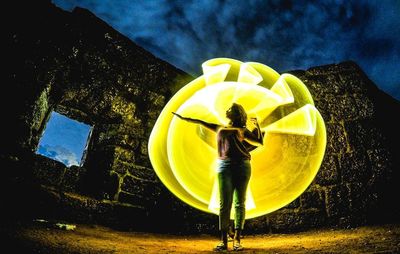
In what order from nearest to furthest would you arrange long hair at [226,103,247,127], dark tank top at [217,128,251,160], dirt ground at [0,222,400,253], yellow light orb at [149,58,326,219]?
dirt ground at [0,222,400,253], dark tank top at [217,128,251,160], long hair at [226,103,247,127], yellow light orb at [149,58,326,219]

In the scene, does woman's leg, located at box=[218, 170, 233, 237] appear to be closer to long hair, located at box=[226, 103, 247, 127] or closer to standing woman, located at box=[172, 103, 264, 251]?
standing woman, located at box=[172, 103, 264, 251]

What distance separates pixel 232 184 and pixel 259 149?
1395 mm

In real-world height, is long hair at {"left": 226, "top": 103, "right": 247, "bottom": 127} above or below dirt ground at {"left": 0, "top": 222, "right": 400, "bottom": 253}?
above

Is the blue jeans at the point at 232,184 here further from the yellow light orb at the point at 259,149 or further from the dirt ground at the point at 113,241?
the yellow light orb at the point at 259,149

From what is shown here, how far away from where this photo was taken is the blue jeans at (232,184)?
2770mm

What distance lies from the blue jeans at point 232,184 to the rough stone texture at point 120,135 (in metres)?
1.47

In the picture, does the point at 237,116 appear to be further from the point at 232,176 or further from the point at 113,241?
the point at 113,241

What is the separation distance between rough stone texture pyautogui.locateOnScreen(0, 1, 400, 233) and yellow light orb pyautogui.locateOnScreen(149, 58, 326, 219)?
31 centimetres

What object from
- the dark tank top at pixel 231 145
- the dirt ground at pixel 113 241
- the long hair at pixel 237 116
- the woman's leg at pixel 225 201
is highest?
the long hair at pixel 237 116

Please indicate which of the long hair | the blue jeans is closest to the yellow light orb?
the long hair

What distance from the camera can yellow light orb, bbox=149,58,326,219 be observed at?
12.0ft

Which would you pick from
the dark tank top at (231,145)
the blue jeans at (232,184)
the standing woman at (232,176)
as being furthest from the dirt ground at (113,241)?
the dark tank top at (231,145)

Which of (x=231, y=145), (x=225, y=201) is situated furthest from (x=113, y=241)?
(x=231, y=145)

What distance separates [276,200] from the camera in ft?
11.9
